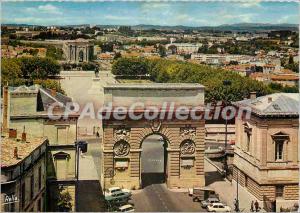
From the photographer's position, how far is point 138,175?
109 feet

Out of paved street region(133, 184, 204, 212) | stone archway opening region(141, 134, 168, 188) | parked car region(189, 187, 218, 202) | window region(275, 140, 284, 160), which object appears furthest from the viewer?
stone archway opening region(141, 134, 168, 188)

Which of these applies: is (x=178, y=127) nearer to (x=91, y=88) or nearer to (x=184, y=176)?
(x=184, y=176)

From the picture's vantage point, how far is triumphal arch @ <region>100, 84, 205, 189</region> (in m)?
32.8

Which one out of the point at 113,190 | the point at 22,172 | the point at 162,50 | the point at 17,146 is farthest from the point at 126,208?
the point at 162,50

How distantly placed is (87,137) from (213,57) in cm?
5234

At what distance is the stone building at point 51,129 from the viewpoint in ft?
94.4

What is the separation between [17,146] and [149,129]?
952 centimetres

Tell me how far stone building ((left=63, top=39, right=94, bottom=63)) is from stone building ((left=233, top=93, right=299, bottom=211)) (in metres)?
57.5

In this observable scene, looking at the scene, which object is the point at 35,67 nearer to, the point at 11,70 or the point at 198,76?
the point at 11,70

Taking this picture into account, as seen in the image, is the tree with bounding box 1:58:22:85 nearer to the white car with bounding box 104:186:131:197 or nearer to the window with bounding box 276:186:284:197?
the white car with bounding box 104:186:131:197

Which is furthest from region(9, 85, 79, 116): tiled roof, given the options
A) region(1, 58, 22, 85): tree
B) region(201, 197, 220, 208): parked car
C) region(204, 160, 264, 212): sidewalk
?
region(1, 58, 22, 85): tree

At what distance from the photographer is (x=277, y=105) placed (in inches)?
1221

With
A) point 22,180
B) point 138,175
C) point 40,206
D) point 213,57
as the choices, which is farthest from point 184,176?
point 213,57

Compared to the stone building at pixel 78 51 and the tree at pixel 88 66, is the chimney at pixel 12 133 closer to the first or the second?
the stone building at pixel 78 51
